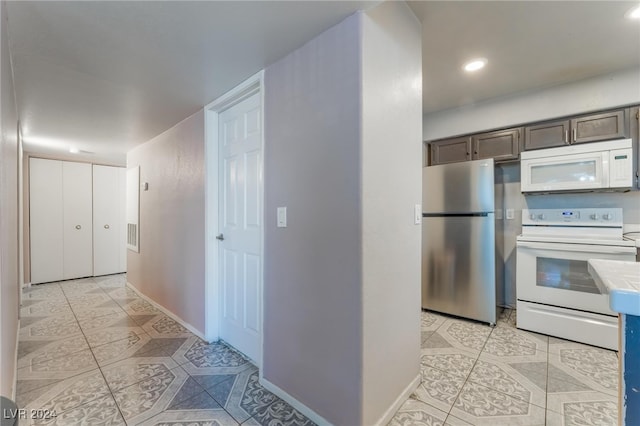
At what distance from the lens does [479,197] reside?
9.32ft

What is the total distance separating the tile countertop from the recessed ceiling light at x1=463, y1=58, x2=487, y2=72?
1.75m

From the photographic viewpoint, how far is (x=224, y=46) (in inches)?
66.0

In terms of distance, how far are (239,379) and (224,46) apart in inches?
86.1

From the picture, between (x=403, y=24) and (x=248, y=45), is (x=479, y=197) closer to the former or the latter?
(x=403, y=24)

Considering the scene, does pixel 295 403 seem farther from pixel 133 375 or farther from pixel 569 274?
pixel 569 274

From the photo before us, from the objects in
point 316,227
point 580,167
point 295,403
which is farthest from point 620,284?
point 580,167

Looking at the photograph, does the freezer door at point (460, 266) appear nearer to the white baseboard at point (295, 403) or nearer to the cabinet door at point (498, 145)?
the cabinet door at point (498, 145)

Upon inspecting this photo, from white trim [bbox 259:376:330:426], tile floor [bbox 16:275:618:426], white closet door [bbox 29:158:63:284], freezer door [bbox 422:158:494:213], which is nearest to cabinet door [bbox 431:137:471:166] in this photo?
freezer door [bbox 422:158:494:213]

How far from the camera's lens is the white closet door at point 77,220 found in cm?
480

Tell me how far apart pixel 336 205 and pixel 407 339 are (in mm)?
976

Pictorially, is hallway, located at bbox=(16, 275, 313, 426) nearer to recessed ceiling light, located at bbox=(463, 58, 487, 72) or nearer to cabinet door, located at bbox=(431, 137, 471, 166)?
recessed ceiling light, located at bbox=(463, 58, 487, 72)

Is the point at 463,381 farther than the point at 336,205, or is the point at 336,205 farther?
the point at 463,381

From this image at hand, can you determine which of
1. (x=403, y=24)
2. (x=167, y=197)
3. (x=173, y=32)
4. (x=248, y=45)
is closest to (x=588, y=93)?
(x=403, y=24)

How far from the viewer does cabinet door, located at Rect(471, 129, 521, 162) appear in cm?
288
